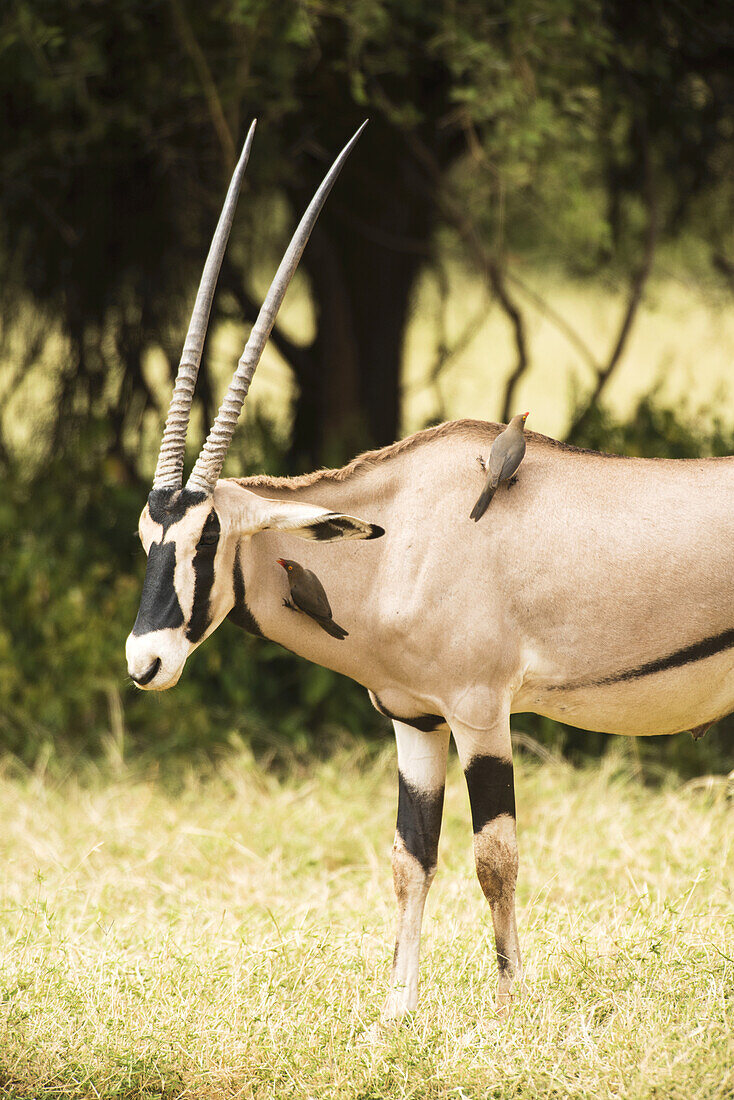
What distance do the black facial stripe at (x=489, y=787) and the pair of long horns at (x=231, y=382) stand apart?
1.10 m

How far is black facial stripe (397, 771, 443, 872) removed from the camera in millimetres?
3588

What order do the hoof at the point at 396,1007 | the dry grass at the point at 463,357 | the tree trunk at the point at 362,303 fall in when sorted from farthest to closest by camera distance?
1. the dry grass at the point at 463,357
2. the tree trunk at the point at 362,303
3. the hoof at the point at 396,1007

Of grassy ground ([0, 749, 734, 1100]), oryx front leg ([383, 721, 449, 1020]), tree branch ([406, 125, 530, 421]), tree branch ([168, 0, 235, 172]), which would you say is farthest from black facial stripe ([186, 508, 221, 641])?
tree branch ([406, 125, 530, 421])

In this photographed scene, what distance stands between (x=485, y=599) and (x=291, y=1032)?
4.58ft

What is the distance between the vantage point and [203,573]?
10.5 feet

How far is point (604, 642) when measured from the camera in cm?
329

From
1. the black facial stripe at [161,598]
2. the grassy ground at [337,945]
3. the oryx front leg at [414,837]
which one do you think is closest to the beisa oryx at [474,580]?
the black facial stripe at [161,598]

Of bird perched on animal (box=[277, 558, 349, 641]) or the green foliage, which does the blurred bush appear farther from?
bird perched on animal (box=[277, 558, 349, 641])

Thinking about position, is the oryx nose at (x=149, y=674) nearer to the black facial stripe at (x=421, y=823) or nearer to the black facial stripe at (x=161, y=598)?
the black facial stripe at (x=161, y=598)

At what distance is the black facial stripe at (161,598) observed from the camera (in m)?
3.12

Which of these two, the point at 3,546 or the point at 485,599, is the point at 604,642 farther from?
the point at 3,546

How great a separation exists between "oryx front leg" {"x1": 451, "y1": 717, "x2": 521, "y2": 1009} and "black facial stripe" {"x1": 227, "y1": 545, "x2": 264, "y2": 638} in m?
0.65

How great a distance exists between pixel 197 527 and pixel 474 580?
0.78 metres

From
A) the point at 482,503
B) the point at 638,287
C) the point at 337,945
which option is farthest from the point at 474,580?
the point at 638,287
